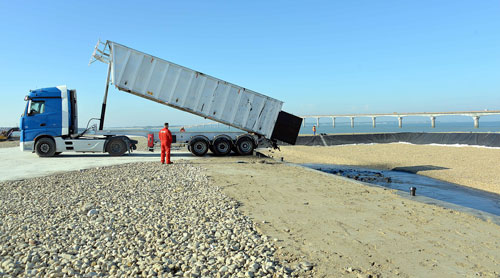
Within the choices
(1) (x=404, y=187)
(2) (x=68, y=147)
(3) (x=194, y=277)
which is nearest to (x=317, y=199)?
(3) (x=194, y=277)

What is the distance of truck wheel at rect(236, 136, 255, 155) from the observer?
15.7 m

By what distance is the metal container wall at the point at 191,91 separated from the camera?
13703mm

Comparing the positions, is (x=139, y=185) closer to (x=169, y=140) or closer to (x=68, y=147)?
(x=169, y=140)

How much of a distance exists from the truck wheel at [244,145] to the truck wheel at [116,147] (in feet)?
19.2

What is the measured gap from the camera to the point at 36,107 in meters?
14.2

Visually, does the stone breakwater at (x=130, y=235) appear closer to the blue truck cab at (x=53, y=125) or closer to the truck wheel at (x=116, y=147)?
the blue truck cab at (x=53, y=125)

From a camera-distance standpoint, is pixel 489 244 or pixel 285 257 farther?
pixel 489 244

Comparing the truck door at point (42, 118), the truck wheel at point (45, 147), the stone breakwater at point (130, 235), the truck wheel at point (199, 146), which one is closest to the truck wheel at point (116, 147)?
the truck door at point (42, 118)

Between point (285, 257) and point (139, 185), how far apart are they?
5.50m

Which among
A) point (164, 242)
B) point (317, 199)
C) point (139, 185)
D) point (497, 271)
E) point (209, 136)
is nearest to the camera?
point (497, 271)

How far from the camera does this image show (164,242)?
14.2 feet

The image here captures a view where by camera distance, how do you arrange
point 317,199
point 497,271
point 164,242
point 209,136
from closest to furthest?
point 497,271
point 164,242
point 317,199
point 209,136

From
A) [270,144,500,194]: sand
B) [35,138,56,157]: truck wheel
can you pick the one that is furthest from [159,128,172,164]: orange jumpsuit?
[270,144,500,194]: sand

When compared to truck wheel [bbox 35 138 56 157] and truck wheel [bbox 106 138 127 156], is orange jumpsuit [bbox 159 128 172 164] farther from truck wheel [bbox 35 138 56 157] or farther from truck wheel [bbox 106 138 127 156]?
truck wheel [bbox 35 138 56 157]
